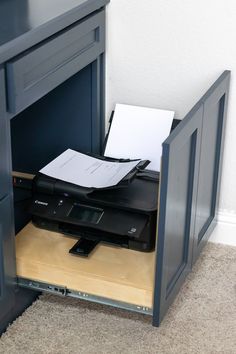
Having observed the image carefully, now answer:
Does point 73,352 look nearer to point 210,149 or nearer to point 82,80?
point 210,149

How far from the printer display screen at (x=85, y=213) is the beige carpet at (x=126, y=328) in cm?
23

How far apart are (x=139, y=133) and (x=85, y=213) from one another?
0.98 feet

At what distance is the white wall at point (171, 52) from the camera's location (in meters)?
1.86

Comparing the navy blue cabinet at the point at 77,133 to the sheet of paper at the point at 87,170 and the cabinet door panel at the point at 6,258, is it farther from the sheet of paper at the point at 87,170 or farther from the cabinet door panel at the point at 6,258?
the sheet of paper at the point at 87,170

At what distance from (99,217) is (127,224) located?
8cm

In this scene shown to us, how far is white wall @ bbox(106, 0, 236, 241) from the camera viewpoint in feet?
6.11

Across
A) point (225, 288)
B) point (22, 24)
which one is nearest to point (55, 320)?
point (225, 288)

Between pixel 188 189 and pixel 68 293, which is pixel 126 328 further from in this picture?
pixel 188 189

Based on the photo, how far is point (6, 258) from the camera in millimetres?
1582

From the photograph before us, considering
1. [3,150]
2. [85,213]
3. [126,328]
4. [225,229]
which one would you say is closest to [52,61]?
[3,150]

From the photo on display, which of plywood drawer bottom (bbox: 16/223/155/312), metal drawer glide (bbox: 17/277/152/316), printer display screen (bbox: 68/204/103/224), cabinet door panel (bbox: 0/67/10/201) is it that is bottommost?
metal drawer glide (bbox: 17/277/152/316)

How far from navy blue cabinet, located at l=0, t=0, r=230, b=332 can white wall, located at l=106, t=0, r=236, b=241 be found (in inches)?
1.8

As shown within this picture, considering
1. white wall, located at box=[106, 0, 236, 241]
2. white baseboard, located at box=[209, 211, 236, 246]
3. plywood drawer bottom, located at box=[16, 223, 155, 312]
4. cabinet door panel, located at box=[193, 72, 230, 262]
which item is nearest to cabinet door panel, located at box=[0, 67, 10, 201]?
plywood drawer bottom, located at box=[16, 223, 155, 312]

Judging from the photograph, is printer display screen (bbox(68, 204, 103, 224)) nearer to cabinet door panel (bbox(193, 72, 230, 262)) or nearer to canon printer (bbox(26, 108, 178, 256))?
canon printer (bbox(26, 108, 178, 256))
